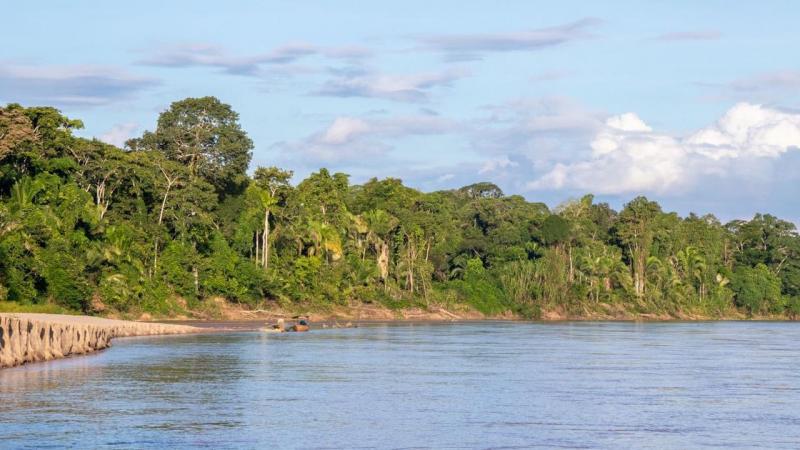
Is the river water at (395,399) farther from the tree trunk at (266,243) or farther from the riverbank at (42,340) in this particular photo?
the tree trunk at (266,243)

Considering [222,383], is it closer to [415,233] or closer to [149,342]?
[149,342]

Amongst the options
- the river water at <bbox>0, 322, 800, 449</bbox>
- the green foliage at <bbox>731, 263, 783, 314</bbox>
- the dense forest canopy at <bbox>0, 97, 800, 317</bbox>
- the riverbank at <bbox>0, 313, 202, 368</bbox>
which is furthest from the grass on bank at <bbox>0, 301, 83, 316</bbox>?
the green foliage at <bbox>731, 263, 783, 314</bbox>

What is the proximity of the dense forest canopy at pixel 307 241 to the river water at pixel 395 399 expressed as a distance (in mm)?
20944

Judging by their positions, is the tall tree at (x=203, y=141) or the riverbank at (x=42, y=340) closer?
the riverbank at (x=42, y=340)

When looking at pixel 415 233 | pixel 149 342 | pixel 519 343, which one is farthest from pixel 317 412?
pixel 415 233

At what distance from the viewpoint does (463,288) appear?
4621 inches

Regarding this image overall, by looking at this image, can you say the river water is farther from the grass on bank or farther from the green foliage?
the green foliage

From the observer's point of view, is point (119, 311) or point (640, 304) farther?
point (640, 304)

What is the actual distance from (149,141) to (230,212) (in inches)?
364

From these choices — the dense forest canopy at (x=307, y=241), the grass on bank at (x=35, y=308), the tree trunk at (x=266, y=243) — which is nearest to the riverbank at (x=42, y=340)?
the grass on bank at (x=35, y=308)

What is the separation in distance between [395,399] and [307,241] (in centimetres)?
6501

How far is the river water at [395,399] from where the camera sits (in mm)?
24984

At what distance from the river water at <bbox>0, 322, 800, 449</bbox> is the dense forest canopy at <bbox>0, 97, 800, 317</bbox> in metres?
20.9

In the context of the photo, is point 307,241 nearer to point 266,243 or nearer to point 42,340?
point 266,243
